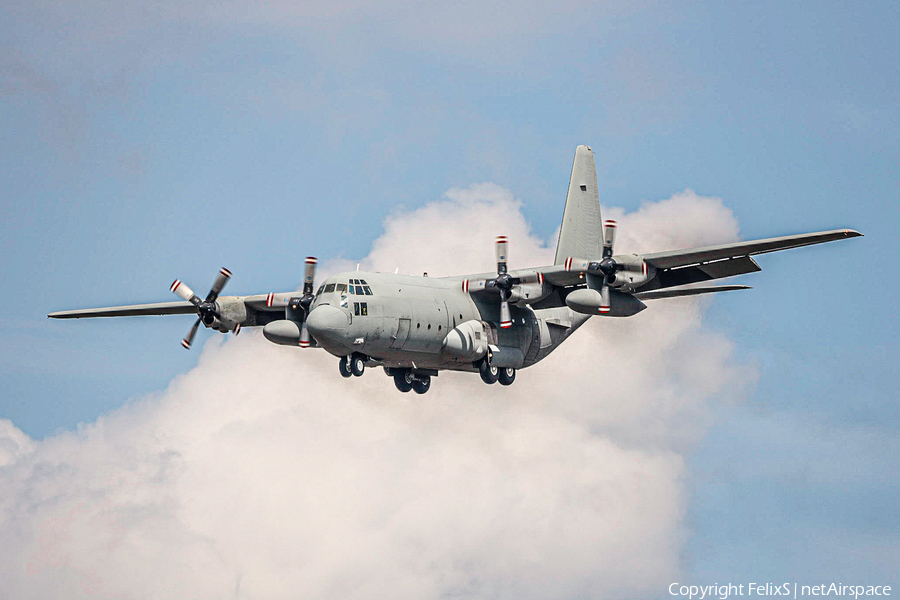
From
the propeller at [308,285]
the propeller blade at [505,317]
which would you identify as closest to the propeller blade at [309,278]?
the propeller at [308,285]

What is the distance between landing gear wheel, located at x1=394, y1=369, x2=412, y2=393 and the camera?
3897 cm

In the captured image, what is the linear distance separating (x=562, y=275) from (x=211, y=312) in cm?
1110

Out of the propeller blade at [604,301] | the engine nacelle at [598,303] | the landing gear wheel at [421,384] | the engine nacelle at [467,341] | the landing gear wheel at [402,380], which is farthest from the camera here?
the landing gear wheel at [421,384]

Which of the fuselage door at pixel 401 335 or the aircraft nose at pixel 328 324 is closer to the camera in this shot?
the aircraft nose at pixel 328 324

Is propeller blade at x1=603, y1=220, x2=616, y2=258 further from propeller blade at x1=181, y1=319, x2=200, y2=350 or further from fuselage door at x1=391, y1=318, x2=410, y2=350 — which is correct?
propeller blade at x1=181, y1=319, x2=200, y2=350

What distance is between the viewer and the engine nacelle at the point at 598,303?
3544 cm

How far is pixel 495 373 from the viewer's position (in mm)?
38250

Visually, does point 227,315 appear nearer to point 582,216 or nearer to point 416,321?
point 416,321

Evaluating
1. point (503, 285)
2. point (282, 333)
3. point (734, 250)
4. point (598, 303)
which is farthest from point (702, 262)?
point (282, 333)

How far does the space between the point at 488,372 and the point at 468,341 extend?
1.56 metres

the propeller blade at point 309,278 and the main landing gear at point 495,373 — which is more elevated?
the propeller blade at point 309,278

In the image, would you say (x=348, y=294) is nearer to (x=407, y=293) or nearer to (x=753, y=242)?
(x=407, y=293)

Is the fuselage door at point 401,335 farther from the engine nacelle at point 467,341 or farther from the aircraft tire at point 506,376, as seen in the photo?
the aircraft tire at point 506,376

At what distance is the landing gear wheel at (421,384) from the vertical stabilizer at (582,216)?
6.83 meters
